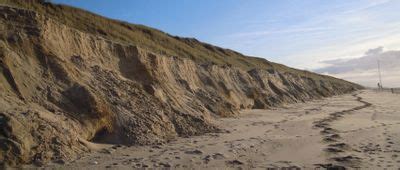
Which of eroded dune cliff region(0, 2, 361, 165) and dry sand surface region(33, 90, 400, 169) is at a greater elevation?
eroded dune cliff region(0, 2, 361, 165)

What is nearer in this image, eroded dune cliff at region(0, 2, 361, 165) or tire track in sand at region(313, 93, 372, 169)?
tire track in sand at region(313, 93, 372, 169)

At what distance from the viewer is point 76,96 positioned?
457 inches

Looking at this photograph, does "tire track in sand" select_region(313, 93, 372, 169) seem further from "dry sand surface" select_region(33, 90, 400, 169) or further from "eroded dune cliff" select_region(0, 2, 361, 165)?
"eroded dune cliff" select_region(0, 2, 361, 165)

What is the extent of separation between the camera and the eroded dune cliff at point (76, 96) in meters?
9.33

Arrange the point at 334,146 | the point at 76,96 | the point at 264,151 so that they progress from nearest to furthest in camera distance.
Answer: the point at 264,151
the point at 334,146
the point at 76,96


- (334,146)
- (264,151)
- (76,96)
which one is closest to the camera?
(264,151)

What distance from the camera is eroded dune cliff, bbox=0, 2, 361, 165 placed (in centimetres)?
933

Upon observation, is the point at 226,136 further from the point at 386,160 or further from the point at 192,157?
the point at 386,160

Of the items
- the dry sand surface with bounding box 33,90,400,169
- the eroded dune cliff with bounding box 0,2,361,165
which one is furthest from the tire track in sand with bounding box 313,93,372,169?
the eroded dune cliff with bounding box 0,2,361,165

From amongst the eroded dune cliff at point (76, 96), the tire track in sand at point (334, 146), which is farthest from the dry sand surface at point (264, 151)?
the eroded dune cliff at point (76, 96)

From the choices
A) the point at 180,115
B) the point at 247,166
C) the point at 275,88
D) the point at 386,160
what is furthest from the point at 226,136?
the point at 275,88

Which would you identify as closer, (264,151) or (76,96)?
(264,151)

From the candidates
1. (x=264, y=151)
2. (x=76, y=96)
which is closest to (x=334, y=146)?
(x=264, y=151)

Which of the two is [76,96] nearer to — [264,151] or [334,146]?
[264,151]
